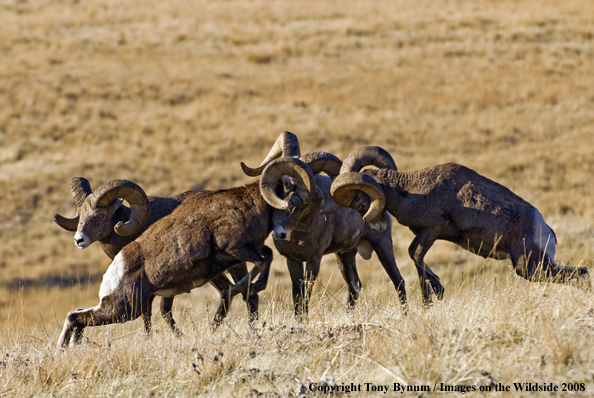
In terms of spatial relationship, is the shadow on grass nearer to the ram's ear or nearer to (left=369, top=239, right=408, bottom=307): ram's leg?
the ram's ear

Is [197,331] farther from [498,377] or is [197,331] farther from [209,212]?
[498,377]

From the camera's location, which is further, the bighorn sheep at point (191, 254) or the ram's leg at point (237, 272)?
the ram's leg at point (237, 272)

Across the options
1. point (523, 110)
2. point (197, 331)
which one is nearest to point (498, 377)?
point (197, 331)

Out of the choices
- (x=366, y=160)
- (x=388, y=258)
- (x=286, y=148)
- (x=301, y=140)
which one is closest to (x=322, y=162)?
(x=286, y=148)

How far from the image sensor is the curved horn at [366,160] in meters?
9.92

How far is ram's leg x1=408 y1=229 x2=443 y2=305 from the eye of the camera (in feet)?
30.5

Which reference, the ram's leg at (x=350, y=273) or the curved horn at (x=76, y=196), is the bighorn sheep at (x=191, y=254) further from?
the ram's leg at (x=350, y=273)

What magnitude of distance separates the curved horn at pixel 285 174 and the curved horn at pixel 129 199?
6.71ft

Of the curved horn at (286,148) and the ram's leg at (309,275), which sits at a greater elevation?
the curved horn at (286,148)

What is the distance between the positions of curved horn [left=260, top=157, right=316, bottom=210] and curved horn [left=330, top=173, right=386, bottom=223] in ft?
1.26

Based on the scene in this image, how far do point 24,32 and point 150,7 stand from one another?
12.3 meters

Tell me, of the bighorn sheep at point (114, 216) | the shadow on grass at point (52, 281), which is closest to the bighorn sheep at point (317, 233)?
the bighorn sheep at point (114, 216)

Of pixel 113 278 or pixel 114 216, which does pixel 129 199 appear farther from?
pixel 113 278

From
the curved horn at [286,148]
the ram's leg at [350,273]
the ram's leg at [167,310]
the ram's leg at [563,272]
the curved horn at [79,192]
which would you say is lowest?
the ram's leg at [167,310]
